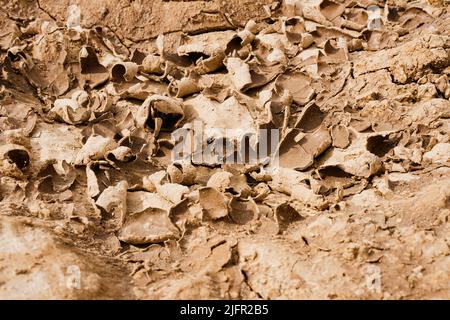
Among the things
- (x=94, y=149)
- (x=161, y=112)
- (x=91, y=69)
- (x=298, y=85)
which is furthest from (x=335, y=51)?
(x=94, y=149)

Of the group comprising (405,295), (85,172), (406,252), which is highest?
(85,172)

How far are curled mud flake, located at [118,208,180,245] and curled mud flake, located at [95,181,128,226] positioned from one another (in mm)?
81

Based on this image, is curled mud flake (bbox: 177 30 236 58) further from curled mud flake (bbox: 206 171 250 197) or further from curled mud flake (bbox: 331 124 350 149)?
curled mud flake (bbox: 206 171 250 197)

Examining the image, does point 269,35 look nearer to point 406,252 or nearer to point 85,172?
point 85,172

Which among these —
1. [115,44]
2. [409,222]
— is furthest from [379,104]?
[115,44]

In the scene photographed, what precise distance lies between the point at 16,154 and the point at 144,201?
0.70 metres

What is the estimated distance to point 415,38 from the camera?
A: 3.56 meters

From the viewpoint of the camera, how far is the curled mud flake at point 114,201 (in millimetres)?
2588

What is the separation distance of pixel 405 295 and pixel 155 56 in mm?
2284

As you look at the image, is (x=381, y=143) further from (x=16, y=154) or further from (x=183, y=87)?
(x=16, y=154)

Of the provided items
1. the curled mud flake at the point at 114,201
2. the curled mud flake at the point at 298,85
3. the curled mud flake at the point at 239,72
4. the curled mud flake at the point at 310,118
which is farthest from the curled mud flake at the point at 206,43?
the curled mud flake at the point at 114,201

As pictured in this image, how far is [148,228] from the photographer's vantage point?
2459mm

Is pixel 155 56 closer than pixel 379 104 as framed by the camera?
No

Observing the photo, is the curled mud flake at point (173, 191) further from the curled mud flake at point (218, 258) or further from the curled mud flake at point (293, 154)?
the curled mud flake at point (293, 154)
